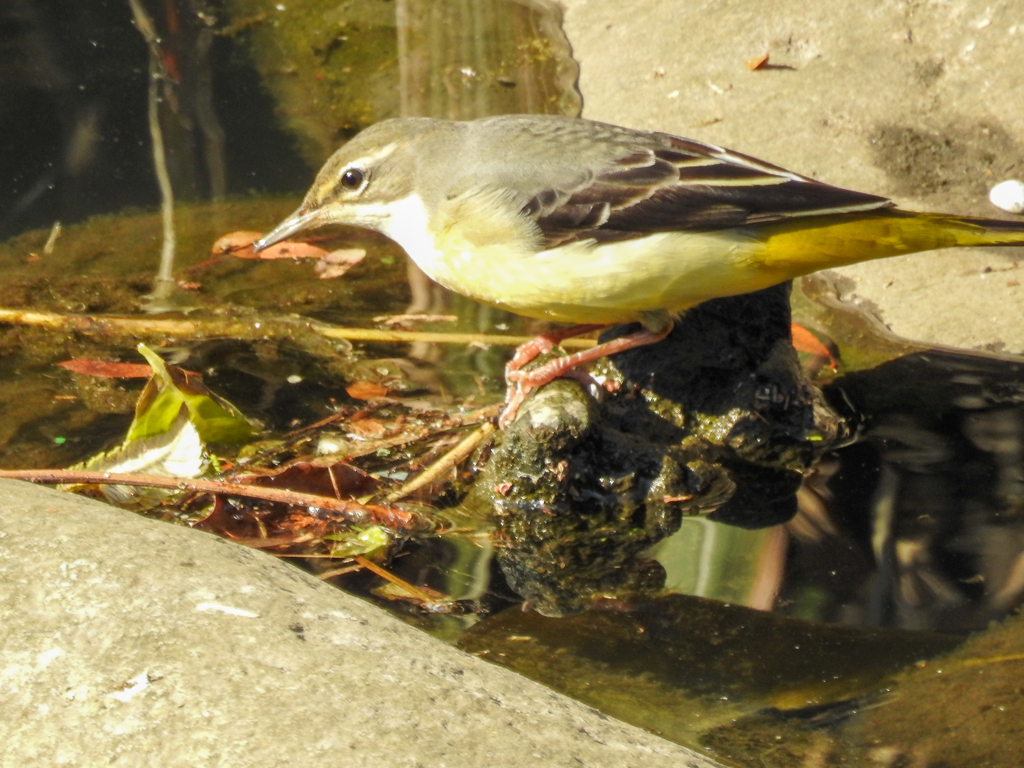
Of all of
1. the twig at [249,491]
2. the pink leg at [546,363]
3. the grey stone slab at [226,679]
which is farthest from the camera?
the pink leg at [546,363]

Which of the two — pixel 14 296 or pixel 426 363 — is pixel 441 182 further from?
pixel 14 296

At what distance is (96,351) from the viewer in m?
5.62

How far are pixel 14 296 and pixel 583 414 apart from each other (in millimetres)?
3319

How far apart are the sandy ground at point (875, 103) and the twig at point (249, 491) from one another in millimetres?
2957

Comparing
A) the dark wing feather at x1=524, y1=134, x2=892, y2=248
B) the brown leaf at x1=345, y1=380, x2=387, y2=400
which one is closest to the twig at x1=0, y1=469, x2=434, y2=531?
the brown leaf at x1=345, y1=380, x2=387, y2=400

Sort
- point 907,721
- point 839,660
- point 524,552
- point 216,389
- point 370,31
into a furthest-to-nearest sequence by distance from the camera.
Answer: point 370,31
point 216,389
point 524,552
point 839,660
point 907,721

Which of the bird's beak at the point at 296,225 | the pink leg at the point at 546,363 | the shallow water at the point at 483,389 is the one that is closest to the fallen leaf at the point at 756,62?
the shallow water at the point at 483,389

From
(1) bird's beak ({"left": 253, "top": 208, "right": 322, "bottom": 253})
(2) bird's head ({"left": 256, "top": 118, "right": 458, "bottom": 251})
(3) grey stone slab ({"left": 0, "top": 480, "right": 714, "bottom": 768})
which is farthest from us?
(1) bird's beak ({"left": 253, "top": 208, "right": 322, "bottom": 253})

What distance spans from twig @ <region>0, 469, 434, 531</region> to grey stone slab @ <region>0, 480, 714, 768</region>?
77 cm

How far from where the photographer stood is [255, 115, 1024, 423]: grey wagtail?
186 inches

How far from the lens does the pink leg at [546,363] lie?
16.0 feet

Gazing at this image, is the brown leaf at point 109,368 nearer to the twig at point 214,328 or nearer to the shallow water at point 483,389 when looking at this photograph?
the shallow water at point 483,389

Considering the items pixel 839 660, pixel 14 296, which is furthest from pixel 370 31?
pixel 839 660

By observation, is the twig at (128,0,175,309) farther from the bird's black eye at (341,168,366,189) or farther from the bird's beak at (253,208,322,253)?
the bird's black eye at (341,168,366,189)
